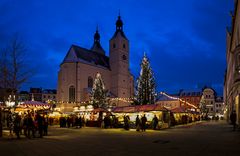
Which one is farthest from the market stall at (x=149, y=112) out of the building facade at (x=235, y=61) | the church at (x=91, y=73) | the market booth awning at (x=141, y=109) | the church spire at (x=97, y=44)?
the church spire at (x=97, y=44)

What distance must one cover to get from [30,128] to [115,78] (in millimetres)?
74404

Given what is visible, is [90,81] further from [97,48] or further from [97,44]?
[97,44]

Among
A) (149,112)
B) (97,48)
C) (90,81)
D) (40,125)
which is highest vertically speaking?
(97,48)

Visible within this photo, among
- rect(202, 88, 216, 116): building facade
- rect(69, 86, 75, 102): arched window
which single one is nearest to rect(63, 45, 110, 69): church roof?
rect(69, 86, 75, 102): arched window

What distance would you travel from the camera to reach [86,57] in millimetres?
93250

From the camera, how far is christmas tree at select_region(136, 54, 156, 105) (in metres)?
54.5

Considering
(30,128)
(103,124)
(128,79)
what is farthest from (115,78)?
(30,128)

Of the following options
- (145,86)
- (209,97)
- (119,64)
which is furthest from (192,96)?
(145,86)

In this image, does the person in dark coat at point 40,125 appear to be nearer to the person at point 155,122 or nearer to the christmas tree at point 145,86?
the person at point 155,122

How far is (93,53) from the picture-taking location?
9956cm

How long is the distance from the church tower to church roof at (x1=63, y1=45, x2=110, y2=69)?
3.00 m

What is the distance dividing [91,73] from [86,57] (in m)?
6.06

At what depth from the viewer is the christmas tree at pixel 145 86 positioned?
5447cm

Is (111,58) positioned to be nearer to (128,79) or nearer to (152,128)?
(128,79)
